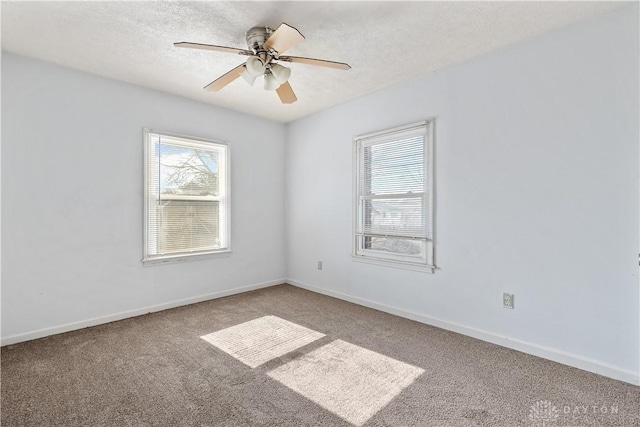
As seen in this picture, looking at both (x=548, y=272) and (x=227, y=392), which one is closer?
(x=227, y=392)

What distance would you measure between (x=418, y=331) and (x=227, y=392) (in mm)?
1812

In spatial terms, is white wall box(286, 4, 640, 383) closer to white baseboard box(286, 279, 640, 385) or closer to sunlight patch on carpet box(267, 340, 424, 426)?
white baseboard box(286, 279, 640, 385)

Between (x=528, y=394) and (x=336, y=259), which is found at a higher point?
(x=336, y=259)

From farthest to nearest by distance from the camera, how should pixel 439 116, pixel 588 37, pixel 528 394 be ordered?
1. pixel 439 116
2. pixel 588 37
3. pixel 528 394

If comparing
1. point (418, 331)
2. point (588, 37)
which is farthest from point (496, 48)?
point (418, 331)

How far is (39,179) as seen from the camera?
2822mm

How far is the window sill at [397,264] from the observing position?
3.17m

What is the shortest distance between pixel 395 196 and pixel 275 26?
2.04 meters

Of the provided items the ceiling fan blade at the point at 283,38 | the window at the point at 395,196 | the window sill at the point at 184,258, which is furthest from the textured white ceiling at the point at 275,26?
the window sill at the point at 184,258

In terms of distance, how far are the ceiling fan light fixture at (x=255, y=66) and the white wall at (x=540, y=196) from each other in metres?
1.65

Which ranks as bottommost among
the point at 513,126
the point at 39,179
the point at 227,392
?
the point at 227,392

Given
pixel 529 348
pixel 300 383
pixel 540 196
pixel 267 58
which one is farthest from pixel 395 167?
pixel 300 383

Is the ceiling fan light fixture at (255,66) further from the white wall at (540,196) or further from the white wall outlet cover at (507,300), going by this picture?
the white wall outlet cover at (507,300)

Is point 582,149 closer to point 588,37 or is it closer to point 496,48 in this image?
point 588,37
